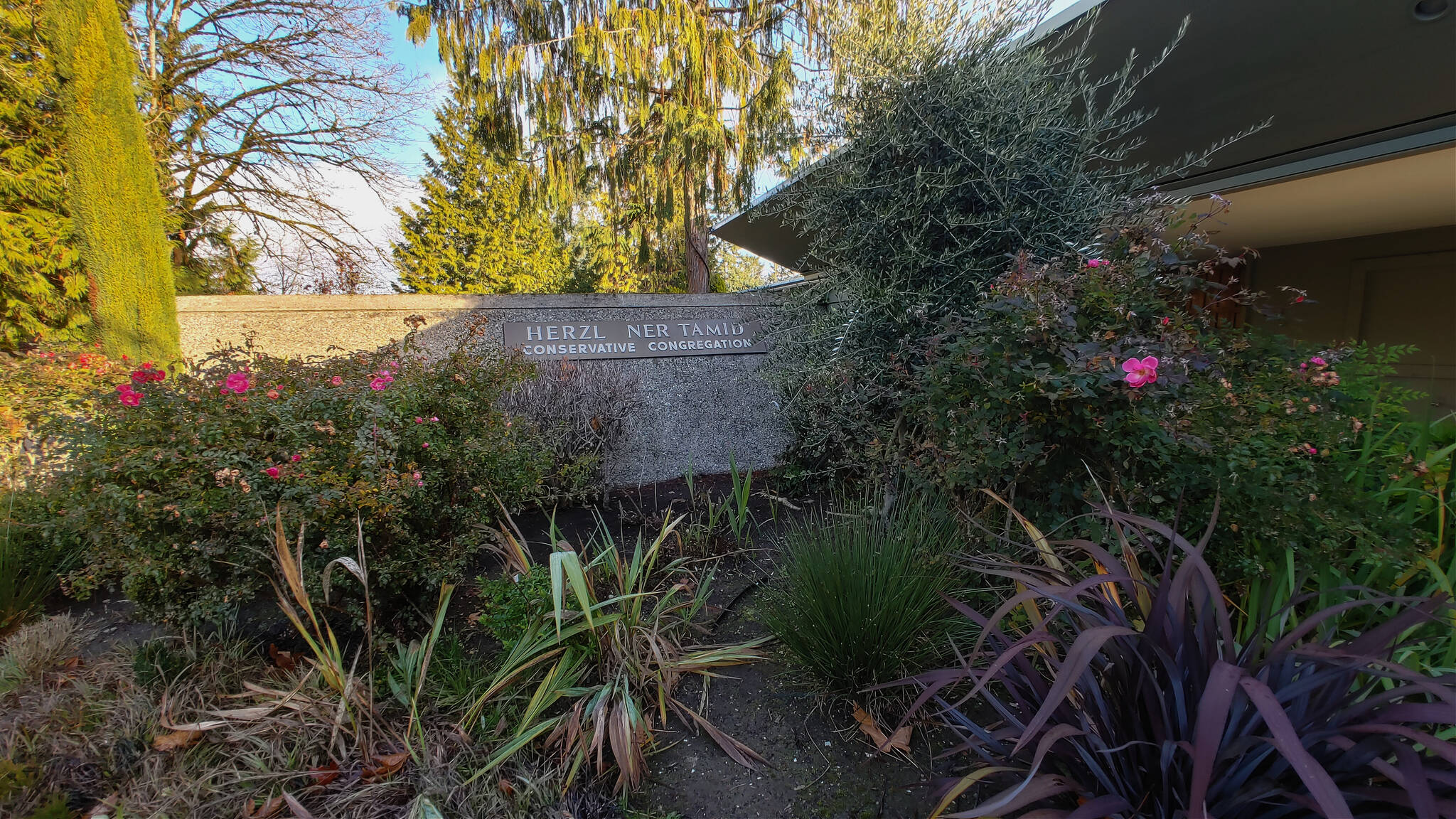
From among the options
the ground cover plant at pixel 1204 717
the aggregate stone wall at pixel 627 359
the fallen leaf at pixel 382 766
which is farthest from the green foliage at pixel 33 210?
the ground cover plant at pixel 1204 717

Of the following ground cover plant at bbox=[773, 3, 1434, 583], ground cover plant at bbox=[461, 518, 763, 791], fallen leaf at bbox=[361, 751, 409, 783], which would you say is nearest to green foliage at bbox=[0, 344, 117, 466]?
fallen leaf at bbox=[361, 751, 409, 783]

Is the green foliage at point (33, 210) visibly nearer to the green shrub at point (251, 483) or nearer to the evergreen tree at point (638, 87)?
the evergreen tree at point (638, 87)

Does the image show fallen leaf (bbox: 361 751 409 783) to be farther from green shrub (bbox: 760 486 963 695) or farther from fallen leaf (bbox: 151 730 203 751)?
green shrub (bbox: 760 486 963 695)

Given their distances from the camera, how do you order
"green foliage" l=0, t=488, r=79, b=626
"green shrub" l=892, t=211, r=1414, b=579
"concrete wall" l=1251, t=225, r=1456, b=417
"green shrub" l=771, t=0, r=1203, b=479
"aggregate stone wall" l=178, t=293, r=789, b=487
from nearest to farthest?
"green shrub" l=892, t=211, r=1414, b=579, "green foliage" l=0, t=488, r=79, b=626, "green shrub" l=771, t=0, r=1203, b=479, "aggregate stone wall" l=178, t=293, r=789, b=487, "concrete wall" l=1251, t=225, r=1456, b=417

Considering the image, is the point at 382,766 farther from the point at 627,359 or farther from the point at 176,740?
the point at 627,359

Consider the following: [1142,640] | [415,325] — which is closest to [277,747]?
[415,325]

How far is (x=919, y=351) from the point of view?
373cm

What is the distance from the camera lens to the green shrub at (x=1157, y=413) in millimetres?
1898

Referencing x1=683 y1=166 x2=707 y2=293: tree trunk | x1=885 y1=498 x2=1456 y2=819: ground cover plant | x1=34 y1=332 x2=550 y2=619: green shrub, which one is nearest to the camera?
x1=885 y1=498 x2=1456 y2=819: ground cover plant

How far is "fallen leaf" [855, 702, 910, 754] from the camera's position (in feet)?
6.29

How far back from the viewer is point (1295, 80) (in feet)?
12.3

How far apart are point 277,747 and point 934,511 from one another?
2.63 metres

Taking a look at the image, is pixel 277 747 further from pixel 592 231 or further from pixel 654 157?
pixel 592 231

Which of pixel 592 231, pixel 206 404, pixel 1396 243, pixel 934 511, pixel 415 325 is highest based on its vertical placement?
pixel 592 231
